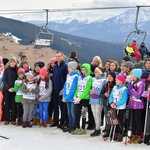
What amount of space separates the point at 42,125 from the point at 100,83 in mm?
1925

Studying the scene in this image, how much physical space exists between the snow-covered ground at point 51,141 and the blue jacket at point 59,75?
1.04 m

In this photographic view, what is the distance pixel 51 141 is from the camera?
22.3ft

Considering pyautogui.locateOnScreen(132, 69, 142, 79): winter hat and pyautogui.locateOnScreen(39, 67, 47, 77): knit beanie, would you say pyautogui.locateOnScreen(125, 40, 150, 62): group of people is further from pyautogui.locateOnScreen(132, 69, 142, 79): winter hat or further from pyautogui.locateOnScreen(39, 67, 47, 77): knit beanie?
pyautogui.locateOnScreen(132, 69, 142, 79): winter hat

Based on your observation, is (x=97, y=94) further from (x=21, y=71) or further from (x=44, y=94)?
(x=21, y=71)

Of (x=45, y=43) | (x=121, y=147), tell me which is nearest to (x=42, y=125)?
(x=121, y=147)

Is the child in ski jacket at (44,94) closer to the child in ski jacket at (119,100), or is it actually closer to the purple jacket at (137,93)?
the child in ski jacket at (119,100)

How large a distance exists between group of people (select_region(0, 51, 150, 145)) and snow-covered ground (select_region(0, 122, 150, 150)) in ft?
0.78

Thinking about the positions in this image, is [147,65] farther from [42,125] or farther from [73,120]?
[42,125]

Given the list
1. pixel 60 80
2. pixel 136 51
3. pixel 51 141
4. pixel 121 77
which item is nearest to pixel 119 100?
pixel 121 77

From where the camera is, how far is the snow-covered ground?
20.8 feet

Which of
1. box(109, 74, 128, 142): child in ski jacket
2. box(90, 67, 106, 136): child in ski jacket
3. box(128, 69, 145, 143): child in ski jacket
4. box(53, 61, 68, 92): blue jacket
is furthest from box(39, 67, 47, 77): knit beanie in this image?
box(128, 69, 145, 143): child in ski jacket

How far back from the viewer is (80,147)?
639cm

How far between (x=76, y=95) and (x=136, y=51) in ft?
15.4

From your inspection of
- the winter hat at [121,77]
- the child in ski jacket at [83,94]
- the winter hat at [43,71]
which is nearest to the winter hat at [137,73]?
the winter hat at [121,77]
